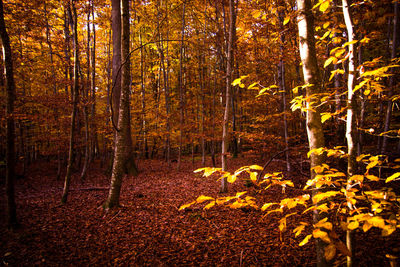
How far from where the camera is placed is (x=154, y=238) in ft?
13.2

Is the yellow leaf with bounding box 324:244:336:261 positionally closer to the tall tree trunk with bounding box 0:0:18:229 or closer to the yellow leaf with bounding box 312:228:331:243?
the yellow leaf with bounding box 312:228:331:243

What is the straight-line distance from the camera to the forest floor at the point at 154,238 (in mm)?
3234

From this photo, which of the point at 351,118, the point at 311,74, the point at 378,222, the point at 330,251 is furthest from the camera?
the point at 311,74

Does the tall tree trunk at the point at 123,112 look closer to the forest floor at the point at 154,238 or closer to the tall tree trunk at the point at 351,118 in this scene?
the forest floor at the point at 154,238

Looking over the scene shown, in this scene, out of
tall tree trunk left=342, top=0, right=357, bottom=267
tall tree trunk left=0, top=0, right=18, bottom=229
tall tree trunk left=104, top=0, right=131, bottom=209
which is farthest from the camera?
tall tree trunk left=104, top=0, right=131, bottom=209

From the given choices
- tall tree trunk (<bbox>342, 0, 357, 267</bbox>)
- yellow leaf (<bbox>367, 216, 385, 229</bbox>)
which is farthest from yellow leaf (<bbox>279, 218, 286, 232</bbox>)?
tall tree trunk (<bbox>342, 0, 357, 267</bbox>)

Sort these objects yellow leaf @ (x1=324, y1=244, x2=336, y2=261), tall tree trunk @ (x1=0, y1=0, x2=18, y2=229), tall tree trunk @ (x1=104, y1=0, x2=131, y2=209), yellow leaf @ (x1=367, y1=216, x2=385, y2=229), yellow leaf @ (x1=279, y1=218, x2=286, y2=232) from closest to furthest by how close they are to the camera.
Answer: yellow leaf @ (x1=367, y1=216, x2=385, y2=229)
yellow leaf @ (x1=324, y1=244, x2=336, y2=261)
yellow leaf @ (x1=279, y1=218, x2=286, y2=232)
tall tree trunk @ (x1=0, y1=0, x2=18, y2=229)
tall tree trunk @ (x1=104, y1=0, x2=131, y2=209)

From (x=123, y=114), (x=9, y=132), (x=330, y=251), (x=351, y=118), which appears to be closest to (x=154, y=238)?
(x=123, y=114)

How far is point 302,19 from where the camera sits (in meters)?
1.78

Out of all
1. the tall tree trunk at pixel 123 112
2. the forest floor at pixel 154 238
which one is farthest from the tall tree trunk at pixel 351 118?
the tall tree trunk at pixel 123 112

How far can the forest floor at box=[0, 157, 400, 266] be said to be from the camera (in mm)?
3234

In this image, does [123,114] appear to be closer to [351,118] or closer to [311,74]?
[311,74]

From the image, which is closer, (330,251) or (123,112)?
(330,251)

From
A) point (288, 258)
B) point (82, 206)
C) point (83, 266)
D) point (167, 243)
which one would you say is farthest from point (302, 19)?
point (82, 206)
